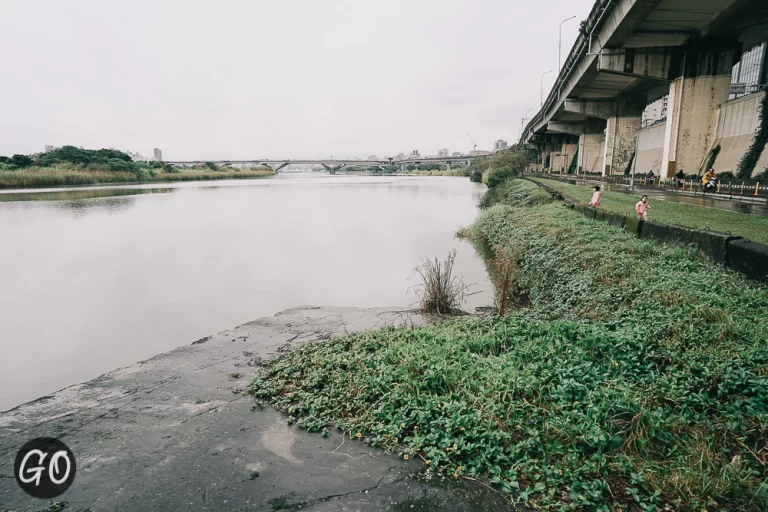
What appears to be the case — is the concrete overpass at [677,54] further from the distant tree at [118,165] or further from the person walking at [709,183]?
the distant tree at [118,165]

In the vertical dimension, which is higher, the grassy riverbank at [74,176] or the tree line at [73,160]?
the tree line at [73,160]

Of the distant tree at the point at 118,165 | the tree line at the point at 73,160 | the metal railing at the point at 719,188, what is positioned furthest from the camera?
the distant tree at the point at 118,165

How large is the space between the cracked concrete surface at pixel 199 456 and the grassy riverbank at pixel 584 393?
11.6 inches

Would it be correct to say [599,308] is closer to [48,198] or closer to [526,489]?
[526,489]

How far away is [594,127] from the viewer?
5112 cm

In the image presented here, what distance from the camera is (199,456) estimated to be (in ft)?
14.3

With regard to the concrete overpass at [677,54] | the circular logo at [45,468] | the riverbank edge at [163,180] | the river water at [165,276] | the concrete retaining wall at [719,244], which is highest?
the concrete overpass at [677,54]

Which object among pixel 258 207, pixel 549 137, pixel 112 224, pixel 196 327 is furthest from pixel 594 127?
pixel 196 327

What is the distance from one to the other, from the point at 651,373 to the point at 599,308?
7.71 feet

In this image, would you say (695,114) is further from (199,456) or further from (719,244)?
(199,456)

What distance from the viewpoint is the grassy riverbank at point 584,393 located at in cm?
350

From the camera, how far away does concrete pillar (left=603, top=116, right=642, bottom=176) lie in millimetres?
38969

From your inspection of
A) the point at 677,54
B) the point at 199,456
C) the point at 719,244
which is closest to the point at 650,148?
the point at 677,54

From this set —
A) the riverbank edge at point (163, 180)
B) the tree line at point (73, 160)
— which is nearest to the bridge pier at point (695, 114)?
the riverbank edge at point (163, 180)
